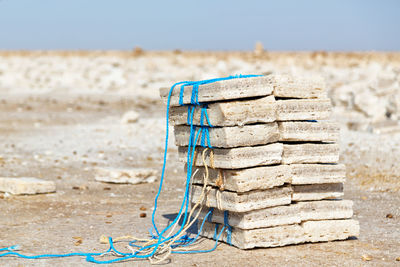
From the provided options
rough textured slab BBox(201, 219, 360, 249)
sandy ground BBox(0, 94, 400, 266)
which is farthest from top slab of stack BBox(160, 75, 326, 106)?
sandy ground BBox(0, 94, 400, 266)

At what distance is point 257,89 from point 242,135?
479mm

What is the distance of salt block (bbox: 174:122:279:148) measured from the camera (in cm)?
564

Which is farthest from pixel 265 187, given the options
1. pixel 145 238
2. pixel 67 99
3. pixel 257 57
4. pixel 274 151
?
pixel 257 57

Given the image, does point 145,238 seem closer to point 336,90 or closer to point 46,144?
point 46,144

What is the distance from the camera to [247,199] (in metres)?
5.74

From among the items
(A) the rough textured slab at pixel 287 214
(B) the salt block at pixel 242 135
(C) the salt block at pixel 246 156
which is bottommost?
(A) the rough textured slab at pixel 287 214

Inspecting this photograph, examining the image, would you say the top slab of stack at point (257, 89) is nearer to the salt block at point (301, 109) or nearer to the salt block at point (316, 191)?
the salt block at point (301, 109)

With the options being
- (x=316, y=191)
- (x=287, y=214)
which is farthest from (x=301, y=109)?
(x=287, y=214)

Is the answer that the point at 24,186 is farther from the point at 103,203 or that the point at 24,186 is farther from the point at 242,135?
the point at 242,135

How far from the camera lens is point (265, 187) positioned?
583cm

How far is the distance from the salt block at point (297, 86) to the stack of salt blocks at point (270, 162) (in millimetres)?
10

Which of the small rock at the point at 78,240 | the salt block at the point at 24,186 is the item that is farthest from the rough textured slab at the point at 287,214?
the salt block at the point at 24,186

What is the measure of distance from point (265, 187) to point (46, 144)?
8579mm

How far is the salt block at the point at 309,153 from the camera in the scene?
6062mm
